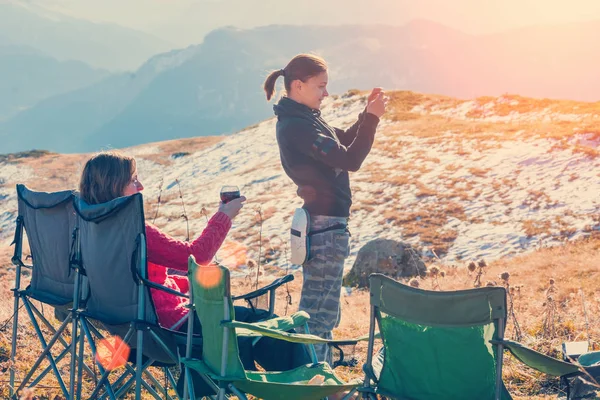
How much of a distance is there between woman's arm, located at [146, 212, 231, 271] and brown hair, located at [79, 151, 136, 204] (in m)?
0.33

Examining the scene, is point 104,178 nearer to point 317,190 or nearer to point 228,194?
point 228,194

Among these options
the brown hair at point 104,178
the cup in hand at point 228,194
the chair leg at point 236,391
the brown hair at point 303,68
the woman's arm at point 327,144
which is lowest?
the chair leg at point 236,391

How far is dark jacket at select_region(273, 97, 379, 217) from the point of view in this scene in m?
4.17

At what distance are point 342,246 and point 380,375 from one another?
1.27 meters

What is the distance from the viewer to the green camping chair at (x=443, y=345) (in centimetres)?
283

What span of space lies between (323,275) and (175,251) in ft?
3.42

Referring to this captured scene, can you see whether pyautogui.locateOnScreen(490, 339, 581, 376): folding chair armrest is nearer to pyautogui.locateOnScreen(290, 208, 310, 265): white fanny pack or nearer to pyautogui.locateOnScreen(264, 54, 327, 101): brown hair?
pyautogui.locateOnScreen(290, 208, 310, 265): white fanny pack

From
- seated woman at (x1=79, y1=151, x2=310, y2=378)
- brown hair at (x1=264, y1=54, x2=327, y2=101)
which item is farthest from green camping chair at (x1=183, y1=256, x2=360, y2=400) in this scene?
brown hair at (x1=264, y1=54, x2=327, y2=101)

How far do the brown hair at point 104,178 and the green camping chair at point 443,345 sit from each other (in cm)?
181

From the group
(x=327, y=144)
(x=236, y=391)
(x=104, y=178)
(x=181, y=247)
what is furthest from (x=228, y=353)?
(x=327, y=144)

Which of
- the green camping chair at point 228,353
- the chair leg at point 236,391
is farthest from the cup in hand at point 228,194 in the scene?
the chair leg at point 236,391

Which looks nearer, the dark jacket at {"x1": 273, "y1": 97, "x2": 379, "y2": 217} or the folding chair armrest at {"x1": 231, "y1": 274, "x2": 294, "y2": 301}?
the folding chair armrest at {"x1": 231, "y1": 274, "x2": 294, "y2": 301}

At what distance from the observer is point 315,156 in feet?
13.7

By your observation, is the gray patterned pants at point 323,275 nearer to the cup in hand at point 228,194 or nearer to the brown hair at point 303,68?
the cup in hand at point 228,194
